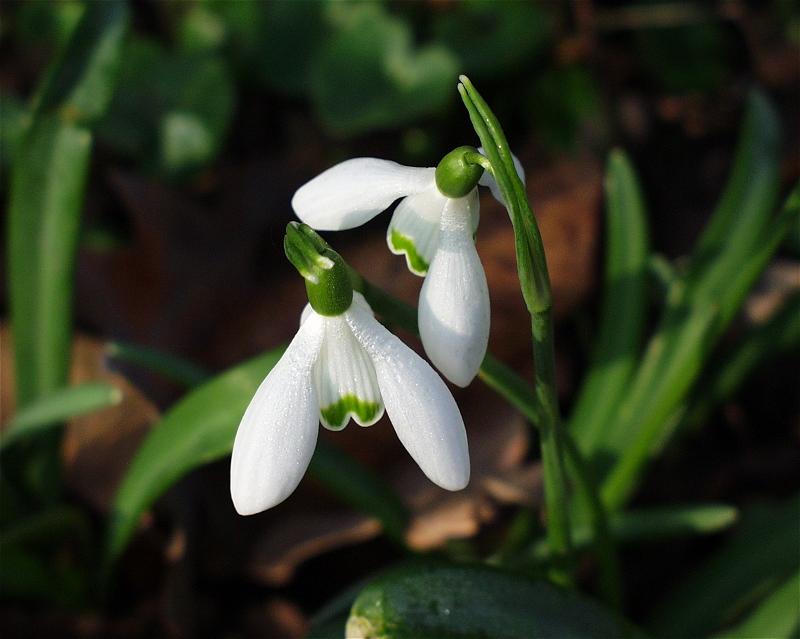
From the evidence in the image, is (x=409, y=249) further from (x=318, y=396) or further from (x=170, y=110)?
(x=170, y=110)

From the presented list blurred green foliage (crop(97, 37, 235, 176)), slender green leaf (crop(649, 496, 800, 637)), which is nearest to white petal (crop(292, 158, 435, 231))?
slender green leaf (crop(649, 496, 800, 637))

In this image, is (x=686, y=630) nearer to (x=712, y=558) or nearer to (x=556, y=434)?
(x=712, y=558)

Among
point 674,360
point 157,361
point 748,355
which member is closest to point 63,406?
point 157,361

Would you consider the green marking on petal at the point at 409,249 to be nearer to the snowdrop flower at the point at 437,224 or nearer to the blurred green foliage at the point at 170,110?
the snowdrop flower at the point at 437,224

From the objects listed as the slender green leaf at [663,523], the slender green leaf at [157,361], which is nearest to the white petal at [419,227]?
the slender green leaf at [157,361]

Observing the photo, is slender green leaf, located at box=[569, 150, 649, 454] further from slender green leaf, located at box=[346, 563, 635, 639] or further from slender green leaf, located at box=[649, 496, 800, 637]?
slender green leaf, located at box=[346, 563, 635, 639]

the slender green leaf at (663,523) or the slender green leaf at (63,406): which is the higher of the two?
the slender green leaf at (63,406)
